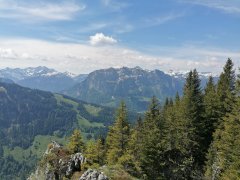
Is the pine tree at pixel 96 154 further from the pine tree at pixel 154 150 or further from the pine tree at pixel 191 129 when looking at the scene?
the pine tree at pixel 191 129

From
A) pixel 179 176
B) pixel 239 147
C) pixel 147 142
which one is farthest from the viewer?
pixel 179 176

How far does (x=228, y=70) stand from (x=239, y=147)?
35.2 m

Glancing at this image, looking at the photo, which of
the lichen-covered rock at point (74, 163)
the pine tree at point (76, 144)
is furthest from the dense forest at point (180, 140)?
the pine tree at point (76, 144)

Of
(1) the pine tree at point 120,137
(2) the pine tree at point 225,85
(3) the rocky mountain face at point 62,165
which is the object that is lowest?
(3) the rocky mountain face at point 62,165

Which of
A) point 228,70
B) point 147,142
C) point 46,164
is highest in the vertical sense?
point 228,70

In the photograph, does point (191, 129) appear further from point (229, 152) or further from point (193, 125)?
point (229, 152)

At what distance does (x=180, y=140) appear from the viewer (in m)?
63.0

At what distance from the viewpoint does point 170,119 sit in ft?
230

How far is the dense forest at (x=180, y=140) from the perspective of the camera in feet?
184

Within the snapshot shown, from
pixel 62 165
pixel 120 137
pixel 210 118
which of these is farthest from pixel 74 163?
pixel 210 118

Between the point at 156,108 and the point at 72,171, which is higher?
the point at 156,108

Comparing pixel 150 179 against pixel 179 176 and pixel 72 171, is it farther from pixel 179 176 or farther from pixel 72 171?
pixel 72 171

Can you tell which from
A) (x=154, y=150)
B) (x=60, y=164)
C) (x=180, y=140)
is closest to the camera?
(x=154, y=150)

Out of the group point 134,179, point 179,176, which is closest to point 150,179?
point 179,176
